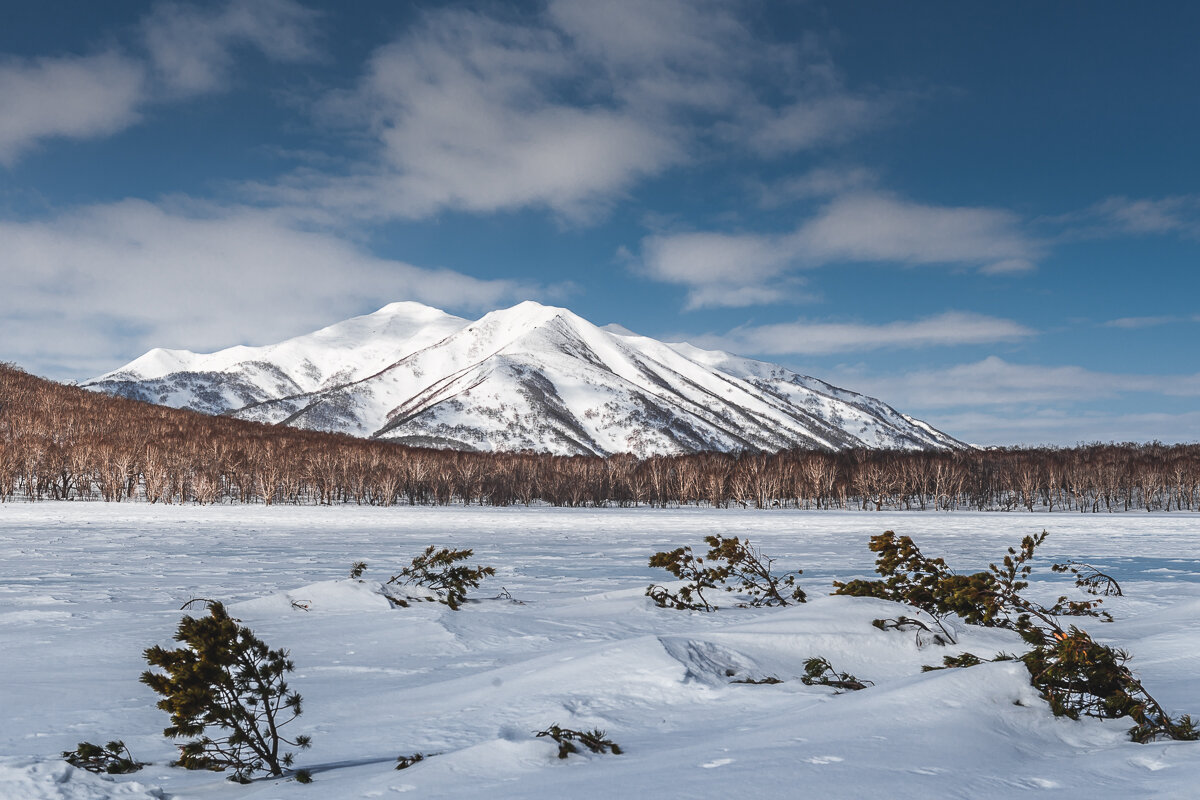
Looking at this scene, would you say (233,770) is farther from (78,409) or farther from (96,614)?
(78,409)

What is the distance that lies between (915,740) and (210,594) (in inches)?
558

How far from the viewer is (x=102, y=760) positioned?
176 inches

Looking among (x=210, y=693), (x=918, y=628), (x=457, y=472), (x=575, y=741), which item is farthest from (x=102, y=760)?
(x=457, y=472)

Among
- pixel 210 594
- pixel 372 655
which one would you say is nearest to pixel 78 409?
pixel 210 594

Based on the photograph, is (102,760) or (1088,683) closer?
(102,760)

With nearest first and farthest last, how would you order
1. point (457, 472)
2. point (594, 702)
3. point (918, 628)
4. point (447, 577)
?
point (594, 702) → point (918, 628) → point (447, 577) → point (457, 472)

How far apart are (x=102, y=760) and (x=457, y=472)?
12241 centimetres

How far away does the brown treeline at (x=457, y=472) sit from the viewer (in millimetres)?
89125

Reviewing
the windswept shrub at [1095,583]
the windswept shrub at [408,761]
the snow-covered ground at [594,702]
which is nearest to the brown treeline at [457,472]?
the snow-covered ground at [594,702]

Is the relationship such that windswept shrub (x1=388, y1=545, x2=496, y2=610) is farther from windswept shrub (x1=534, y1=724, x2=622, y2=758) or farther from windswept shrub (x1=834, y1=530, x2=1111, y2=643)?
windswept shrub (x1=534, y1=724, x2=622, y2=758)

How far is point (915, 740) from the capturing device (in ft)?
13.3

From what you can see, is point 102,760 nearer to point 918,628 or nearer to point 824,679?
point 824,679

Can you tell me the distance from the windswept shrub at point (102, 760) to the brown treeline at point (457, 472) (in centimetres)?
9441

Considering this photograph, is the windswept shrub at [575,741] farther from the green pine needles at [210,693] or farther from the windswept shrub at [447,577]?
the windswept shrub at [447,577]
